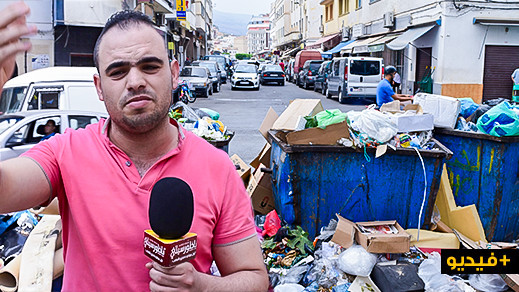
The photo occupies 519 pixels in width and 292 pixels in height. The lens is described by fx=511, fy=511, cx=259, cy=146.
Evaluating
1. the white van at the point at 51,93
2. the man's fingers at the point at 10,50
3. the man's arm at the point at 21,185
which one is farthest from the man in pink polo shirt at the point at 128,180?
the white van at the point at 51,93

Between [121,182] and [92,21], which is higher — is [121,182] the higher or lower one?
the lower one

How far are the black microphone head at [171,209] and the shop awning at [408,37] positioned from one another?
21.1 m

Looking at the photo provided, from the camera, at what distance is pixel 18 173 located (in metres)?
1.64

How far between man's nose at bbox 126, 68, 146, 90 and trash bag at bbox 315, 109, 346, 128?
336 cm

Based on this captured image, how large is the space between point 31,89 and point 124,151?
292 inches

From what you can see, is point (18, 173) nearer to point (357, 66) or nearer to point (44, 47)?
point (44, 47)

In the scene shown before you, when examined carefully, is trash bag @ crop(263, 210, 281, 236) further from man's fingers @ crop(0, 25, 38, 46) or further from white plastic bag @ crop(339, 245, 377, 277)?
man's fingers @ crop(0, 25, 38, 46)

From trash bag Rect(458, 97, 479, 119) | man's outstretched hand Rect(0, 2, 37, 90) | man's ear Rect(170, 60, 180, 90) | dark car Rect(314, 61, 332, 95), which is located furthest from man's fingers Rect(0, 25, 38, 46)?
dark car Rect(314, 61, 332, 95)

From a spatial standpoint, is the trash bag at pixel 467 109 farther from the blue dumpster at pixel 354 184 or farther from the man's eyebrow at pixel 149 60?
the man's eyebrow at pixel 149 60

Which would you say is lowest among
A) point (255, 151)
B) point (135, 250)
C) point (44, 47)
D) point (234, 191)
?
point (255, 151)

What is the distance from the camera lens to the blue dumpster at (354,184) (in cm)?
497

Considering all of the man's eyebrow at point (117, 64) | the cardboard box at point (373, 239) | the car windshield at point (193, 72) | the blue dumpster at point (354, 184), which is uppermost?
the car windshield at point (193, 72)

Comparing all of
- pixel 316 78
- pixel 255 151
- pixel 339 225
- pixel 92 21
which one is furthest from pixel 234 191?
pixel 316 78

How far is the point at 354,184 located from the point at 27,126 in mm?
4852
